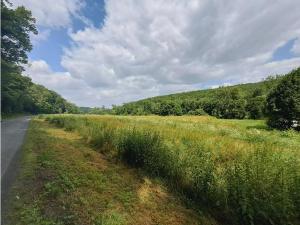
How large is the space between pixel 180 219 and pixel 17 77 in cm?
3607

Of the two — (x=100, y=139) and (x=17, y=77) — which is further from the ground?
(x=17, y=77)

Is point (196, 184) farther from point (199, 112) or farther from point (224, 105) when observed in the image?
point (199, 112)

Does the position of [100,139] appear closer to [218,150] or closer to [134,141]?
[134,141]

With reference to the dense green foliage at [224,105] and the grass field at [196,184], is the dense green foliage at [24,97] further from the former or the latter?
the dense green foliage at [224,105]

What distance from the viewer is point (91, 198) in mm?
5527

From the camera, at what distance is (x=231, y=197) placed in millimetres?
4750

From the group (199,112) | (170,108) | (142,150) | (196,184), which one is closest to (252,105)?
(199,112)

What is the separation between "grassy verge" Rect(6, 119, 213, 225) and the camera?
4652 mm

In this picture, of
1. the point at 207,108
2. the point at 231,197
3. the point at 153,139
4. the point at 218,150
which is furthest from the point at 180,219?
the point at 207,108

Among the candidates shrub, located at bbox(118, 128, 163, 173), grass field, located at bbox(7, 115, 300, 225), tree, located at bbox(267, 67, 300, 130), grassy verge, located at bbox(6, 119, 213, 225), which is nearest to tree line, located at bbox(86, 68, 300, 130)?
tree, located at bbox(267, 67, 300, 130)

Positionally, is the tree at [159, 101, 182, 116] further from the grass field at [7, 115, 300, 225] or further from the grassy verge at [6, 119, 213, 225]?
the grassy verge at [6, 119, 213, 225]

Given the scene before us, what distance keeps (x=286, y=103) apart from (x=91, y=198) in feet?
86.8

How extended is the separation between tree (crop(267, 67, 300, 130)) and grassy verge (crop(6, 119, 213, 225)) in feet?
78.6

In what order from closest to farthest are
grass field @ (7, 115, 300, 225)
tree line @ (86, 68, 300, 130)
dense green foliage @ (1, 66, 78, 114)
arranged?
grass field @ (7, 115, 300, 225), tree line @ (86, 68, 300, 130), dense green foliage @ (1, 66, 78, 114)
